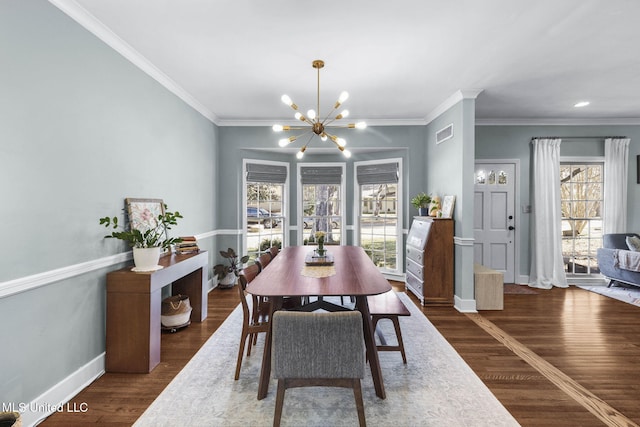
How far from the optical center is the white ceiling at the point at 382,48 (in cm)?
210

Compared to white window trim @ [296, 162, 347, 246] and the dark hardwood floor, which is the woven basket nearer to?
the dark hardwood floor

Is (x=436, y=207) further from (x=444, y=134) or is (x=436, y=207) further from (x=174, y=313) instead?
(x=174, y=313)

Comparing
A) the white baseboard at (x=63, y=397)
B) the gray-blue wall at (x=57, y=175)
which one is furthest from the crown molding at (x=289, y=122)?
the white baseboard at (x=63, y=397)

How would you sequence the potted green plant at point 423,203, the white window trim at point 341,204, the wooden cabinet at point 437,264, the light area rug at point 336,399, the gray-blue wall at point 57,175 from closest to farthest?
the gray-blue wall at point 57,175 < the light area rug at point 336,399 < the wooden cabinet at point 437,264 < the potted green plant at point 423,203 < the white window trim at point 341,204

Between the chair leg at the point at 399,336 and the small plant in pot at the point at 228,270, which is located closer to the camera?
the chair leg at the point at 399,336

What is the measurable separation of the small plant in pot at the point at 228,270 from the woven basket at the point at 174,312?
1.35m

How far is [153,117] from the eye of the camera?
3.02 metres

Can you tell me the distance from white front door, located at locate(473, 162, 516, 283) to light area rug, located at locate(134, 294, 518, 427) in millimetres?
2848

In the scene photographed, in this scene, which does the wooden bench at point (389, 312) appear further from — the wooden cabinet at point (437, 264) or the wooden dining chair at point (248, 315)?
the wooden cabinet at point (437, 264)

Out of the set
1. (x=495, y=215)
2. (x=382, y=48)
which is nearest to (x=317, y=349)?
(x=382, y=48)

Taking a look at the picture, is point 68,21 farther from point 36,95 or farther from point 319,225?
point 319,225

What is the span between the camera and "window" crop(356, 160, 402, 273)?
5023 millimetres

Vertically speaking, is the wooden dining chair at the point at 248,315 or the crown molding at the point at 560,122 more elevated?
the crown molding at the point at 560,122

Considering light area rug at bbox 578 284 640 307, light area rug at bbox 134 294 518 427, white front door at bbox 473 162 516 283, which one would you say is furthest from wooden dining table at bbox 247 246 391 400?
light area rug at bbox 578 284 640 307
